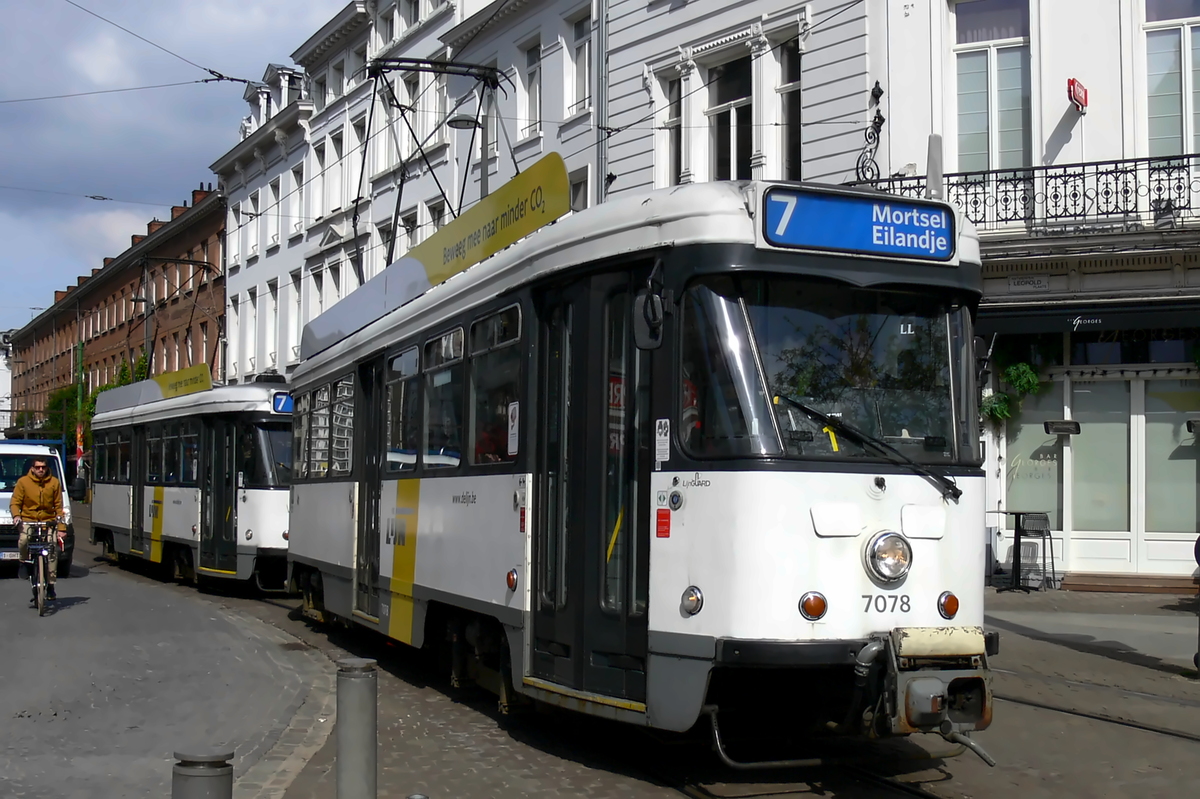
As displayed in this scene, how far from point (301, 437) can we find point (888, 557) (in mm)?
9234

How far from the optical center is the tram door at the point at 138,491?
2217 cm

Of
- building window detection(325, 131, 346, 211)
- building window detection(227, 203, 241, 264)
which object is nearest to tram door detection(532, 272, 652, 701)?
building window detection(325, 131, 346, 211)

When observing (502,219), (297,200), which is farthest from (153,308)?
(502,219)

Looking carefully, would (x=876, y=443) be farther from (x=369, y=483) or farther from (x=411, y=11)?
(x=411, y=11)

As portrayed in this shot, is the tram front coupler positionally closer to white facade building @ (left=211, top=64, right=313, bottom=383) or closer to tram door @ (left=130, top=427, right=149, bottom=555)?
tram door @ (left=130, top=427, right=149, bottom=555)

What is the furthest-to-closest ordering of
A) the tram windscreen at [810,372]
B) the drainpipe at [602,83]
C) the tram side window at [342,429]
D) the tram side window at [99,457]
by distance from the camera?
the tram side window at [99,457] < the drainpipe at [602,83] < the tram side window at [342,429] < the tram windscreen at [810,372]

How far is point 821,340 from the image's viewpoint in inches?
260

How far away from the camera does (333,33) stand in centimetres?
3962

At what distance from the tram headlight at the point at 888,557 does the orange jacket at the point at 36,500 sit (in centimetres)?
1251

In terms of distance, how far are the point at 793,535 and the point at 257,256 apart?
42.3 metres

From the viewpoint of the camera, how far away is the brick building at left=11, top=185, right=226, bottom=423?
166 ft

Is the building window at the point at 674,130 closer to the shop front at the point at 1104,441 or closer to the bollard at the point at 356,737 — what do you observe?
the shop front at the point at 1104,441

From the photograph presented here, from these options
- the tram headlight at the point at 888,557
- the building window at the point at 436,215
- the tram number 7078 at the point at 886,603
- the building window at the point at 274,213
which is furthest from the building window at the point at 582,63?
the building window at the point at 274,213

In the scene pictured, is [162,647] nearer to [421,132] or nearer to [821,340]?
[821,340]
